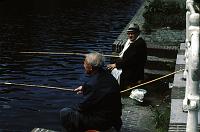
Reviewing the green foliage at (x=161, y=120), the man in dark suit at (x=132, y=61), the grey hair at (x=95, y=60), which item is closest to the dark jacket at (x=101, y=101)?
the grey hair at (x=95, y=60)

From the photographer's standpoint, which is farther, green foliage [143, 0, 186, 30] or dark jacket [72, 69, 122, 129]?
green foliage [143, 0, 186, 30]

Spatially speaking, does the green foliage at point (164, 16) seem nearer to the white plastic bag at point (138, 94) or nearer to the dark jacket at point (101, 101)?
the white plastic bag at point (138, 94)

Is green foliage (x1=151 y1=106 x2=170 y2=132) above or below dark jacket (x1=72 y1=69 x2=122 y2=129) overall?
below

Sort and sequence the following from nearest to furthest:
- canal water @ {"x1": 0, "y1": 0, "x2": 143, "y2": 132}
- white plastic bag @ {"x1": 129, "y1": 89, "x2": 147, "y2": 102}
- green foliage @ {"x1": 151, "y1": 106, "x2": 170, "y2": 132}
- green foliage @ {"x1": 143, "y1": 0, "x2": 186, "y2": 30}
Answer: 1. green foliage @ {"x1": 151, "y1": 106, "x2": 170, "y2": 132}
2. white plastic bag @ {"x1": 129, "y1": 89, "x2": 147, "y2": 102}
3. canal water @ {"x1": 0, "y1": 0, "x2": 143, "y2": 132}
4. green foliage @ {"x1": 143, "y1": 0, "x2": 186, "y2": 30}

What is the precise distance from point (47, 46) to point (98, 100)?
11.4m

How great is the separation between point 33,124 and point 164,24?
28.5 ft

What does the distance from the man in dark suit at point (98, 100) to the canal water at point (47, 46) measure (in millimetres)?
2768

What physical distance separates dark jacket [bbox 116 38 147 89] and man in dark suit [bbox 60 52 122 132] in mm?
3315

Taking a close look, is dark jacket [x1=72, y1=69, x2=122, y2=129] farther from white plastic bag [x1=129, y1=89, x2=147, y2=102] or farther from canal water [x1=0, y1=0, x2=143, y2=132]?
canal water [x1=0, y1=0, x2=143, y2=132]

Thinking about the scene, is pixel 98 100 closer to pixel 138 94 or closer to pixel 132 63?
pixel 138 94

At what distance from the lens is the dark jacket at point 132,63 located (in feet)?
34.3

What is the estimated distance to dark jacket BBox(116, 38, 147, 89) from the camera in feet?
34.3

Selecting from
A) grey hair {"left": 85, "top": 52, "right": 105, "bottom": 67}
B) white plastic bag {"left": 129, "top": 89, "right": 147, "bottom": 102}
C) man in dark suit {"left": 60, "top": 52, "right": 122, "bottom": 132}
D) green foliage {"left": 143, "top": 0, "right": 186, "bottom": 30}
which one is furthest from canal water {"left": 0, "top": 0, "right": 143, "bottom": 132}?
grey hair {"left": 85, "top": 52, "right": 105, "bottom": 67}

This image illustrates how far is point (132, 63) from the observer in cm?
1053
